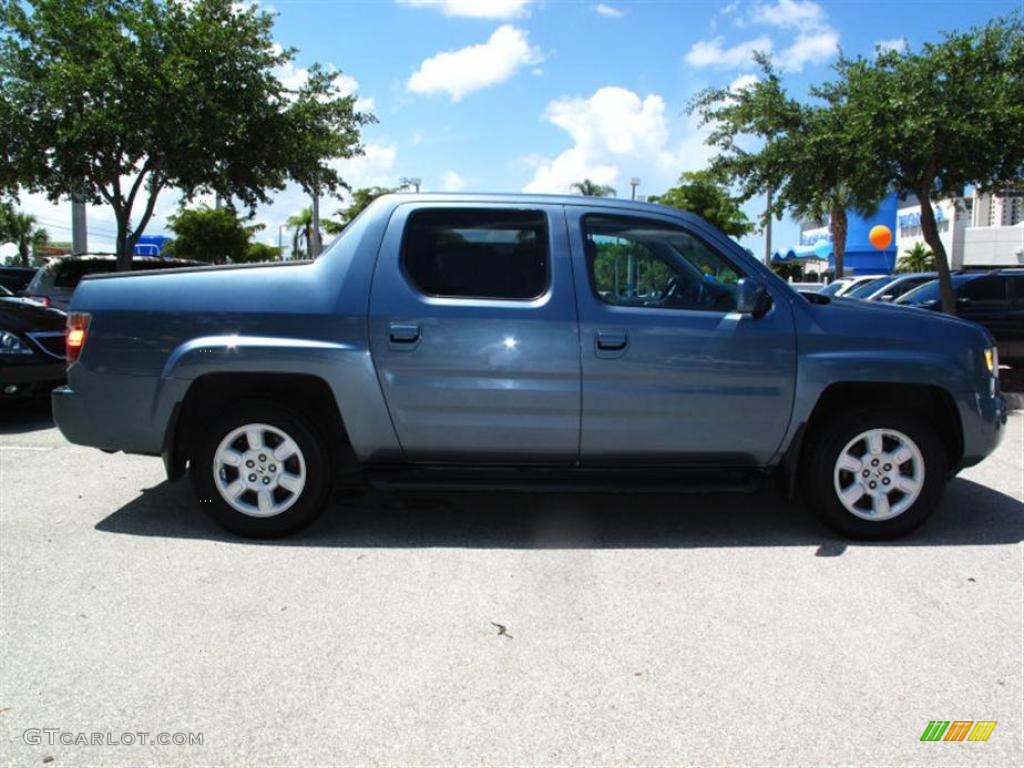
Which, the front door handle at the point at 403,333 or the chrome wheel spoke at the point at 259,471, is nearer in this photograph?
the front door handle at the point at 403,333

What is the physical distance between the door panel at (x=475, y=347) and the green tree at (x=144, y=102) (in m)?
10.5

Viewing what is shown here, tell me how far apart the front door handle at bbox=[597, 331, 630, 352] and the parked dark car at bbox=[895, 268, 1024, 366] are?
972 cm

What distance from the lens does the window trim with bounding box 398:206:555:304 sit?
14.8 feet

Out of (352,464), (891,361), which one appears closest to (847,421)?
(891,361)

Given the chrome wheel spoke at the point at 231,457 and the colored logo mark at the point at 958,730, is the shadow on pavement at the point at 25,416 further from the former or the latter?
the colored logo mark at the point at 958,730

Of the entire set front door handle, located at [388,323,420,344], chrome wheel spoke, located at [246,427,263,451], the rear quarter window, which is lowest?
chrome wheel spoke, located at [246,427,263,451]

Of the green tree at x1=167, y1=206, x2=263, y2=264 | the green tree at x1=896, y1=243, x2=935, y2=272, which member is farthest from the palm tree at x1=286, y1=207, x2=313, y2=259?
the green tree at x1=896, y1=243, x2=935, y2=272

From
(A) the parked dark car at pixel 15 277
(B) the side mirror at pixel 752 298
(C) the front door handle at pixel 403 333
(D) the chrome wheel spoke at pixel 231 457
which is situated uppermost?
(A) the parked dark car at pixel 15 277

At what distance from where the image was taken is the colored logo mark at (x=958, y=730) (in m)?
2.82

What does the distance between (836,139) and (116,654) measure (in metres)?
11.3

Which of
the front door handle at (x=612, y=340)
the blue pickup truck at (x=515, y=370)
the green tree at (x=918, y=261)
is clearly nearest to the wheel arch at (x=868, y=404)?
the blue pickup truck at (x=515, y=370)

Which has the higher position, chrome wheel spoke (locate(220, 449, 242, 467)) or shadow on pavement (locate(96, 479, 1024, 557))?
chrome wheel spoke (locate(220, 449, 242, 467))

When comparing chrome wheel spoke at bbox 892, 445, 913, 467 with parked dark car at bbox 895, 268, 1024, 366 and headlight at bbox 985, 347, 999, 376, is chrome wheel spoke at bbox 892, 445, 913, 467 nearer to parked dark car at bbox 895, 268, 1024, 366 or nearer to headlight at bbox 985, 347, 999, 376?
headlight at bbox 985, 347, 999, 376

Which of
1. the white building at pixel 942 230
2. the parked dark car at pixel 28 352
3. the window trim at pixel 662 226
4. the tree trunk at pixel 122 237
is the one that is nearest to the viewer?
the window trim at pixel 662 226
